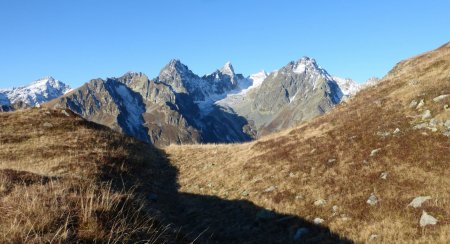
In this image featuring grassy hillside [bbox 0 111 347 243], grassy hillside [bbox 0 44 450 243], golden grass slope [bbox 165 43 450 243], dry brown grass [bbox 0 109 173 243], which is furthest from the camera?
golden grass slope [bbox 165 43 450 243]

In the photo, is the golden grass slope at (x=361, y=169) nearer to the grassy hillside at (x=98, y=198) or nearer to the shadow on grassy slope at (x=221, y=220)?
the shadow on grassy slope at (x=221, y=220)

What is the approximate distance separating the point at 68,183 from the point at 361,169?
14.6 m

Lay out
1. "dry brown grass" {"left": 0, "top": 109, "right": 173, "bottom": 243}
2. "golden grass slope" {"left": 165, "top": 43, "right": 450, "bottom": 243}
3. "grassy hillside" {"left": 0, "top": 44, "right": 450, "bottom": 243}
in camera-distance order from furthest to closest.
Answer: "golden grass slope" {"left": 165, "top": 43, "right": 450, "bottom": 243} → "grassy hillside" {"left": 0, "top": 44, "right": 450, "bottom": 243} → "dry brown grass" {"left": 0, "top": 109, "right": 173, "bottom": 243}

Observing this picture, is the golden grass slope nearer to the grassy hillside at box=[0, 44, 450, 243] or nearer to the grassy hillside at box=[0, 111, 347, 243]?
the grassy hillside at box=[0, 44, 450, 243]

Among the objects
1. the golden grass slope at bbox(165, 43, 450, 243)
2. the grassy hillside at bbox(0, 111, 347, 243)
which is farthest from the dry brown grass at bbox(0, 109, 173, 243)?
the golden grass slope at bbox(165, 43, 450, 243)

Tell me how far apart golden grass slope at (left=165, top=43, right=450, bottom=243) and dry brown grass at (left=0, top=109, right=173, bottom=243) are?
6.95 meters

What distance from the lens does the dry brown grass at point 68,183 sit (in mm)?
7840

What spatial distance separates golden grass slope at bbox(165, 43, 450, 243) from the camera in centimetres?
1544

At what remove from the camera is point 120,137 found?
148ft

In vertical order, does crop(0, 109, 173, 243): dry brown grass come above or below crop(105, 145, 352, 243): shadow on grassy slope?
above

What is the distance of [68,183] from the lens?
12.7 m

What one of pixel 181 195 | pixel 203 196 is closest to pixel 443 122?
pixel 203 196

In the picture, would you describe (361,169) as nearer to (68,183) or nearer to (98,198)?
(68,183)

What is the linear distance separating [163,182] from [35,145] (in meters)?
13.4
